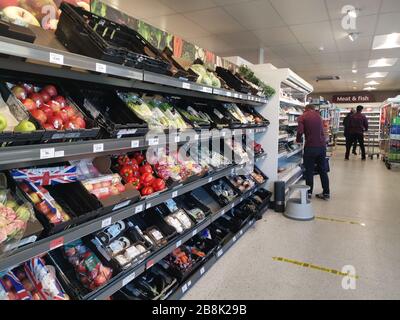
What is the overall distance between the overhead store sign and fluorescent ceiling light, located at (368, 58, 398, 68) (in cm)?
888

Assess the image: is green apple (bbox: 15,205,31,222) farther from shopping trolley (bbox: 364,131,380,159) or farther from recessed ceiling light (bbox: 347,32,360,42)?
shopping trolley (bbox: 364,131,380,159)

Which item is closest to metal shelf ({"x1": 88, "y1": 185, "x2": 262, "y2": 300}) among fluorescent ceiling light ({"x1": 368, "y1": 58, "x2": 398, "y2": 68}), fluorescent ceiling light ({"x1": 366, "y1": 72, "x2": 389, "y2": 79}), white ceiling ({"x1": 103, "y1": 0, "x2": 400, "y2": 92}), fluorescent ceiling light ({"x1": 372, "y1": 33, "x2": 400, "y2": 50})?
white ceiling ({"x1": 103, "y1": 0, "x2": 400, "y2": 92})

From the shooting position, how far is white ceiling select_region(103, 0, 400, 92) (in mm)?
4891

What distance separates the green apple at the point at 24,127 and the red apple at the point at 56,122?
176mm

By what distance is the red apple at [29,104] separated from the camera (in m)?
1.49

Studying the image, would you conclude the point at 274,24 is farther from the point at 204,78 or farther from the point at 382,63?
the point at 382,63

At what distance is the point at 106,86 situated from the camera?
2225 millimetres

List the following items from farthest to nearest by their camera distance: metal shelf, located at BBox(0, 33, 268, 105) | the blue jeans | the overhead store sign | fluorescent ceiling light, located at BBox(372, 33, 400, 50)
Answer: the overhead store sign
fluorescent ceiling light, located at BBox(372, 33, 400, 50)
the blue jeans
metal shelf, located at BBox(0, 33, 268, 105)

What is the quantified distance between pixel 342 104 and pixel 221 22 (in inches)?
593

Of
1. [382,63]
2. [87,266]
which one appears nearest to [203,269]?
[87,266]

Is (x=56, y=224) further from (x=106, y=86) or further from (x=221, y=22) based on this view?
(x=221, y=22)

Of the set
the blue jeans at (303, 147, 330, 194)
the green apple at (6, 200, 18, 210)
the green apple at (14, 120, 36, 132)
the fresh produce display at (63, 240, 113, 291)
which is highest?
the green apple at (14, 120, 36, 132)

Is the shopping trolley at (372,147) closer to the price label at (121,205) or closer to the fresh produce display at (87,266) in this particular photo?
the price label at (121,205)
